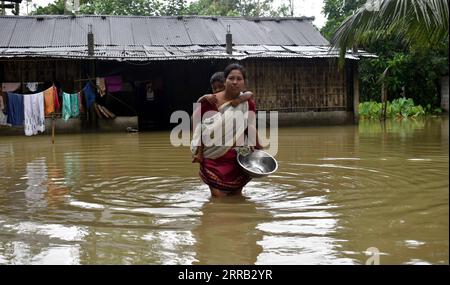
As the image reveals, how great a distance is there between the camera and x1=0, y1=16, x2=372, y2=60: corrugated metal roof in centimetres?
1516

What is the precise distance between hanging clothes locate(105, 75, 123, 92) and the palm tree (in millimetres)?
8931

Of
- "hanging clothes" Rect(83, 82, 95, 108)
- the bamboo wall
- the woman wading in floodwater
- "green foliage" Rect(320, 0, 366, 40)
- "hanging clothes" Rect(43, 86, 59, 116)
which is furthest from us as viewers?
"green foliage" Rect(320, 0, 366, 40)

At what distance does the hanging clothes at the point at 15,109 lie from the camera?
14.6 m

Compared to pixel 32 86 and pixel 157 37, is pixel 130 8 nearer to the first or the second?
pixel 157 37

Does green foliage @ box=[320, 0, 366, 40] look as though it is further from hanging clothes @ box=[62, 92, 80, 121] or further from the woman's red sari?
Result: the woman's red sari

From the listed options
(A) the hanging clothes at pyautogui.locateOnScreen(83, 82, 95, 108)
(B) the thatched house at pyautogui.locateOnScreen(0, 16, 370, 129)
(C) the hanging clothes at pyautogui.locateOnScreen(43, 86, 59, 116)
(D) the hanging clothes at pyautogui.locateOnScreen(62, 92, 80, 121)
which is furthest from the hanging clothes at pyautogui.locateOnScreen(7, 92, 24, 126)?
(A) the hanging clothes at pyautogui.locateOnScreen(83, 82, 95, 108)

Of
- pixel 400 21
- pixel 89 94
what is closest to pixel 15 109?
pixel 89 94

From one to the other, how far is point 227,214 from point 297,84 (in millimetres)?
12767

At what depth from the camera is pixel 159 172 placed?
6926 mm

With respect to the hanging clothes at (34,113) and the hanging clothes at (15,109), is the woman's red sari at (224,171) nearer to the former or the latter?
the hanging clothes at (34,113)

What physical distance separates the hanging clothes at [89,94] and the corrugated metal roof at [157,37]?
981mm

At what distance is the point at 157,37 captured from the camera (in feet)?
55.9
